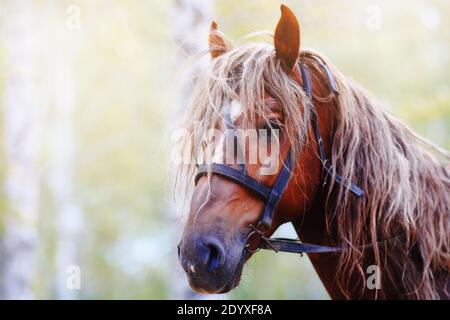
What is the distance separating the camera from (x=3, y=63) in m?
11.9

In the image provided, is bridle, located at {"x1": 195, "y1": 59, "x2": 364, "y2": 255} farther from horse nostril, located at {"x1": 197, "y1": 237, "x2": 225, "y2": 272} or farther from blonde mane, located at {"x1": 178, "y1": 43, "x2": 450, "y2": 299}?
horse nostril, located at {"x1": 197, "y1": 237, "x2": 225, "y2": 272}

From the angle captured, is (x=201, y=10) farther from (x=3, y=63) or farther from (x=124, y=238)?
(x=124, y=238)

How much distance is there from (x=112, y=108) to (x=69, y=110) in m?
1.52

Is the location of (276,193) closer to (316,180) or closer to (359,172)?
(316,180)

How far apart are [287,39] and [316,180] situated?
0.84 metres

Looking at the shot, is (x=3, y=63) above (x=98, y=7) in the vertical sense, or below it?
below

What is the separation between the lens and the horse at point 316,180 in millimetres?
3475

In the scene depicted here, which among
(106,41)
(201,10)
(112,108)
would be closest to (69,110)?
(112,108)

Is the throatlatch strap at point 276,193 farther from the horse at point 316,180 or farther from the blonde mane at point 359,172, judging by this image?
the blonde mane at point 359,172

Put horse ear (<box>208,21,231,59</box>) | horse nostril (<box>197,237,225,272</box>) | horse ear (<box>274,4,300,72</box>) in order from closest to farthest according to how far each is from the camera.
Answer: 1. horse nostril (<box>197,237,225,272</box>)
2. horse ear (<box>274,4,300,72</box>)
3. horse ear (<box>208,21,231,59</box>)

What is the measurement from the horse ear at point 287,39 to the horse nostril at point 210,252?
3.70 feet

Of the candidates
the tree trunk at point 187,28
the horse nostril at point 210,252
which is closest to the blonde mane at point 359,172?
the horse nostril at point 210,252

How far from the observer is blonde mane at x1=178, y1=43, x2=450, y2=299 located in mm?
3639

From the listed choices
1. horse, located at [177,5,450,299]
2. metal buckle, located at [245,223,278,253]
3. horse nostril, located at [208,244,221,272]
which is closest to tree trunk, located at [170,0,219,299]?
horse, located at [177,5,450,299]
